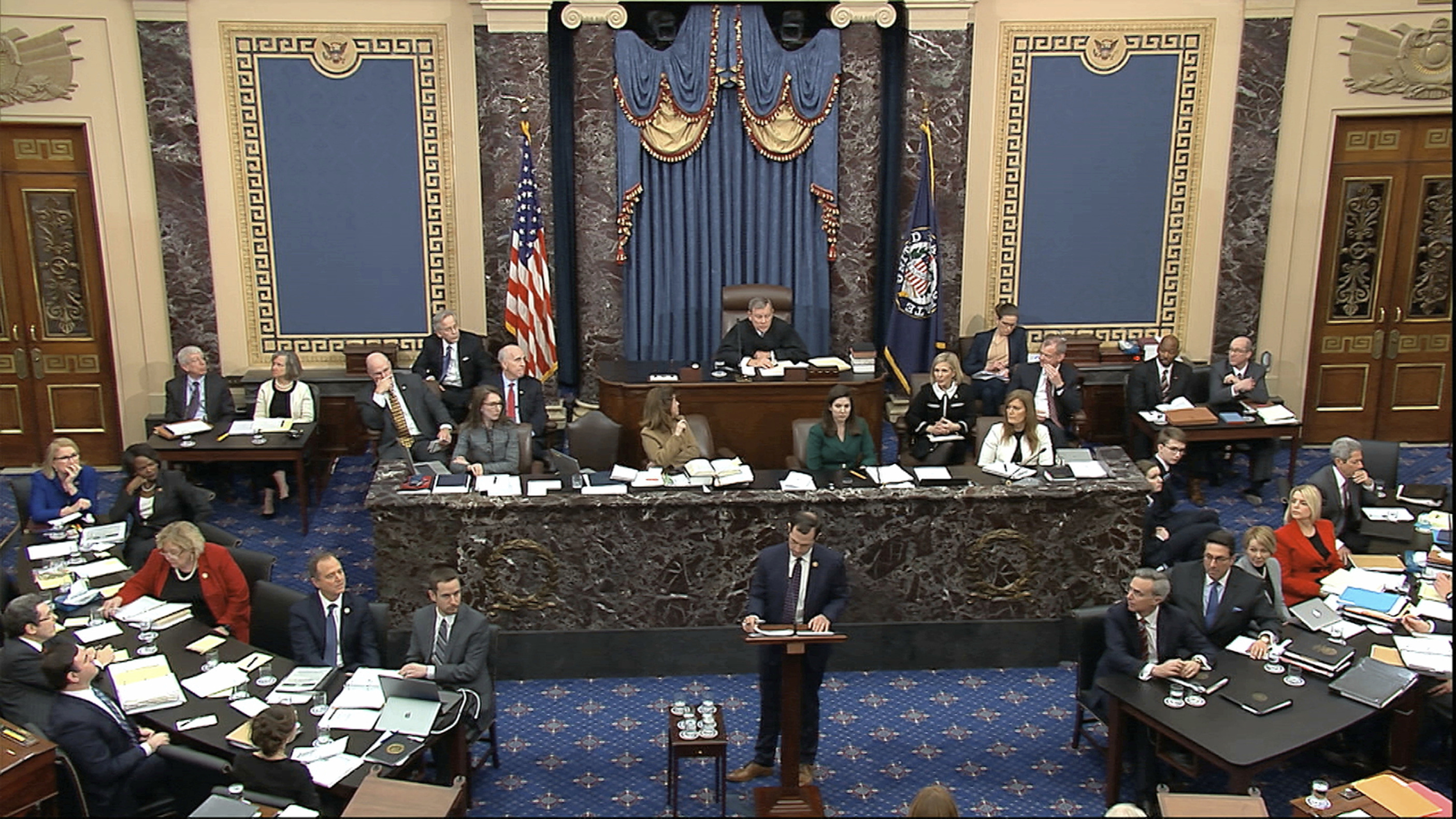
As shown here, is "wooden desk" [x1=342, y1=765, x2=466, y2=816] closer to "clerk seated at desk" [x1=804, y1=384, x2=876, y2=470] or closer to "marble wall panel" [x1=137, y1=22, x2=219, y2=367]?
"clerk seated at desk" [x1=804, y1=384, x2=876, y2=470]

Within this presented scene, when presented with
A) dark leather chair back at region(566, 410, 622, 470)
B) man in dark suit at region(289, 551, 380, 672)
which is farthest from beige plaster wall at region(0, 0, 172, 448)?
man in dark suit at region(289, 551, 380, 672)

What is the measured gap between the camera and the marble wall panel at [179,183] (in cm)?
1050

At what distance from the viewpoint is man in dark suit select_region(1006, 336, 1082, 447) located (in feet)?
33.0

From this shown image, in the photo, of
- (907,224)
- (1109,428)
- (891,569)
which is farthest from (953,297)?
(891,569)

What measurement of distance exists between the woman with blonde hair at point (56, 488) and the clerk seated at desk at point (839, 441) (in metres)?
4.56

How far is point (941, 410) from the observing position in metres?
9.59

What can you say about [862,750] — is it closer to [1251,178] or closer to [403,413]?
[403,413]

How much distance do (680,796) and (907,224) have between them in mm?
6226

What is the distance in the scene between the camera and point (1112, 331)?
38.4 feet

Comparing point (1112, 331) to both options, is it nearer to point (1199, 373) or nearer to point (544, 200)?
point (1199, 373)

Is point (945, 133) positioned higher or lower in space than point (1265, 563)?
higher

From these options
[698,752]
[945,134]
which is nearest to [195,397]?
[698,752]

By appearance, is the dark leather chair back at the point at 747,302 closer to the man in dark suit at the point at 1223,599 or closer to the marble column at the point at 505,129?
the marble column at the point at 505,129

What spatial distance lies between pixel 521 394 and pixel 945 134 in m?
4.31
